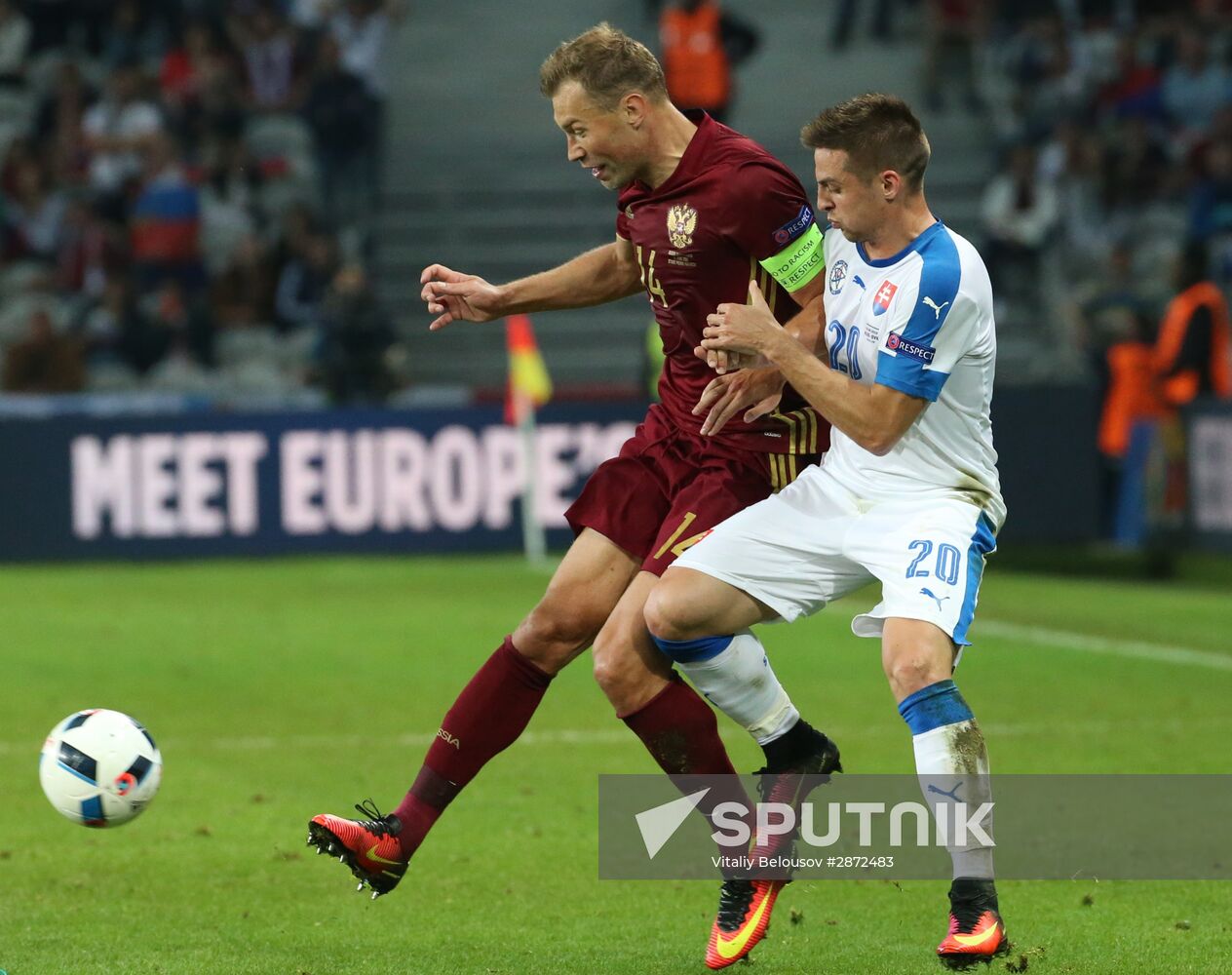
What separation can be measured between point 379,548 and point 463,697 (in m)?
10.2

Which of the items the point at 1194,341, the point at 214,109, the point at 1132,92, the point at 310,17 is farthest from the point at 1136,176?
the point at 214,109

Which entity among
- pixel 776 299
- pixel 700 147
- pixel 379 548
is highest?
pixel 700 147

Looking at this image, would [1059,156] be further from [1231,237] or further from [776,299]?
[776,299]

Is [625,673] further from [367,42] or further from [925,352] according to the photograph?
[367,42]

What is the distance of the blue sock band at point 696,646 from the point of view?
5090mm

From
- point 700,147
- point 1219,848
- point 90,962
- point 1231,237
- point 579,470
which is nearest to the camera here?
point 90,962

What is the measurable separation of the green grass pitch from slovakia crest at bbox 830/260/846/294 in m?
1.65

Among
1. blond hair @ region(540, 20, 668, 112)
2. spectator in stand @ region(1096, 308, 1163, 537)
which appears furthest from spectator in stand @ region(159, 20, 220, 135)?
blond hair @ region(540, 20, 668, 112)

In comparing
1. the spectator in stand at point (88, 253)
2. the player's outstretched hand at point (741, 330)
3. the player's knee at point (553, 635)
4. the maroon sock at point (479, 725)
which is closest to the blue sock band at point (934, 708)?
the player's outstretched hand at point (741, 330)

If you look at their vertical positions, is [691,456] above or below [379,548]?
above

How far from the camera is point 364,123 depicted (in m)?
20.0

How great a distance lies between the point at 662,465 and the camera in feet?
18.3

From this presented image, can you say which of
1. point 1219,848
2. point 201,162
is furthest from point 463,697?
point 201,162

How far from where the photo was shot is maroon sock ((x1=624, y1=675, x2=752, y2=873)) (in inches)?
207
